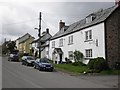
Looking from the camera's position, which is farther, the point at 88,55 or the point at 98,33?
the point at 88,55

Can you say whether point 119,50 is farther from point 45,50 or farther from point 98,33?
point 45,50

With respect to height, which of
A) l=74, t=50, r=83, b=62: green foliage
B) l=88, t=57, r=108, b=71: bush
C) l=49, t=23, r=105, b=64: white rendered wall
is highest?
l=49, t=23, r=105, b=64: white rendered wall

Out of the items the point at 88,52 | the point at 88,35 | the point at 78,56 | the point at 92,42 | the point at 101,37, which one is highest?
the point at 88,35

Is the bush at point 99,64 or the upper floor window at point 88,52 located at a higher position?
the upper floor window at point 88,52

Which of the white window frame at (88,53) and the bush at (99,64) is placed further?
the white window frame at (88,53)

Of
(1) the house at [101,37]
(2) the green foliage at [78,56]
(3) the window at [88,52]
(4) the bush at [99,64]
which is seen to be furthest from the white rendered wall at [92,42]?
(4) the bush at [99,64]

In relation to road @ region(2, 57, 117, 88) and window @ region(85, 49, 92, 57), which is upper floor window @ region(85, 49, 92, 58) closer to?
window @ region(85, 49, 92, 57)

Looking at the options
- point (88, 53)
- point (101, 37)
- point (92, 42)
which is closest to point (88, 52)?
point (88, 53)

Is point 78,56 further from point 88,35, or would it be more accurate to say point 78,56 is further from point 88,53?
point 88,35

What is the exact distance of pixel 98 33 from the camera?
107ft

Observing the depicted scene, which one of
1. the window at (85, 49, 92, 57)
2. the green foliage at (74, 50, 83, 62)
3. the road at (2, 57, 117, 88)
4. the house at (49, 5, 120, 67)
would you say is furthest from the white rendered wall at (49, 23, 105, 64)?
the road at (2, 57, 117, 88)

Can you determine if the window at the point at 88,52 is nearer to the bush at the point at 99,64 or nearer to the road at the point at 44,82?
the bush at the point at 99,64

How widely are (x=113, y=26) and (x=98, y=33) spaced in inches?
88.3

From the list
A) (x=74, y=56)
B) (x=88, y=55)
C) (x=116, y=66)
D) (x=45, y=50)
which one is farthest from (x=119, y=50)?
(x=45, y=50)
